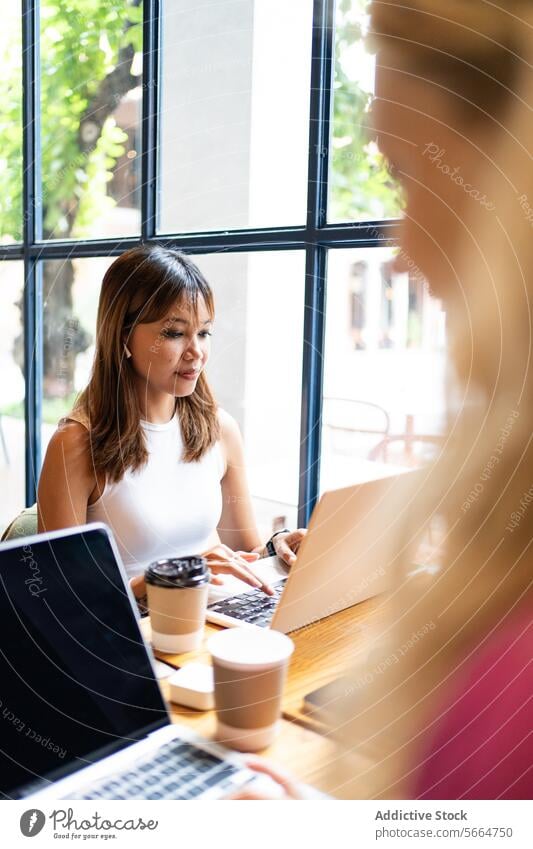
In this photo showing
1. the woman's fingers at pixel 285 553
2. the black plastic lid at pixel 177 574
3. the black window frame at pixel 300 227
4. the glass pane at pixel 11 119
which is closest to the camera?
the black plastic lid at pixel 177 574

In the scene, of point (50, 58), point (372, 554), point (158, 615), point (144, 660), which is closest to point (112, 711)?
point (144, 660)

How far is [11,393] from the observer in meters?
2.18

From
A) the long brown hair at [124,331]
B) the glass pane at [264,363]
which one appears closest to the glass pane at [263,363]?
the glass pane at [264,363]

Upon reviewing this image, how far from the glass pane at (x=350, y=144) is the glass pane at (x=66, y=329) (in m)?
0.79

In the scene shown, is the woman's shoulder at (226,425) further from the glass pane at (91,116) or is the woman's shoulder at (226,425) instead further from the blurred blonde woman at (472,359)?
the blurred blonde woman at (472,359)

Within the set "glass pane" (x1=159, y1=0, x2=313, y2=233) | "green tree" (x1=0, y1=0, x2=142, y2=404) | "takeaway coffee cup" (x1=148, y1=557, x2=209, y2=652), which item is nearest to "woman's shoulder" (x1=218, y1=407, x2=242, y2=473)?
"glass pane" (x1=159, y1=0, x2=313, y2=233)

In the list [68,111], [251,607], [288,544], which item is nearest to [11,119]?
[68,111]

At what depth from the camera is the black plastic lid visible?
0.65m

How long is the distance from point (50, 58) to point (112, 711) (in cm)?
168

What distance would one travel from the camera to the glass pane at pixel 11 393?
2.08 meters

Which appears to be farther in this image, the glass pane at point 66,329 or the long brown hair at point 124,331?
the glass pane at point 66,329

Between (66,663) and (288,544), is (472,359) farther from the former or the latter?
(288,544)

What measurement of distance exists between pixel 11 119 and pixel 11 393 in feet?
2.51

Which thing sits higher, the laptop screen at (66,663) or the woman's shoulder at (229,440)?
the woman's shoulder at (229,440)
